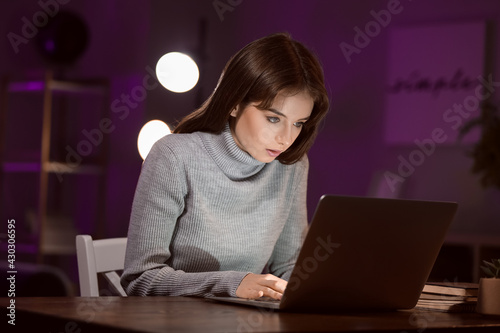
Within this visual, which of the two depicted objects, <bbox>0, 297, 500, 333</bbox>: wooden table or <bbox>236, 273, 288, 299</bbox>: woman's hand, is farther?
<bbox>236, 273, 288, 299</bbox>: woman's hand

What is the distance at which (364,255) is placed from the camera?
1243 millimetres

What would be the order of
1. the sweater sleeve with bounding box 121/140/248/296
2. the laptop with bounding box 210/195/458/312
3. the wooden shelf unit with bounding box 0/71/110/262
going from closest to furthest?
the laptop with bounding box 210/195/458/312 < the sweater sleeve with bounding box 121/140/248/296 < the wooden shelf unit with bounding box 0/71/110/262

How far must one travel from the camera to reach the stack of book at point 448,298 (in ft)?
4.64

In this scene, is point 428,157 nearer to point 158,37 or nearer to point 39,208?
point 158,37

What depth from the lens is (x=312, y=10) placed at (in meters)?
4.61

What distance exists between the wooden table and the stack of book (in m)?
0.08

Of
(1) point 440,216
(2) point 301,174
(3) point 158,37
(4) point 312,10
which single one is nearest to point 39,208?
(3) point 158,37

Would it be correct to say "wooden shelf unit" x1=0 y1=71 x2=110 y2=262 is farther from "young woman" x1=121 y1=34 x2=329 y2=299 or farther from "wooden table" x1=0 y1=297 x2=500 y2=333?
"wooden table" x1=0 y1=297 x2=500 y2=333

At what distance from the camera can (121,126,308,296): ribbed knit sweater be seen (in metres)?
1.54

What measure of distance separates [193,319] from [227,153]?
0.76 meters

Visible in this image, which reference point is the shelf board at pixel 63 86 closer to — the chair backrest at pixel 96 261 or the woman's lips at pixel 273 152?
the chair backrest at pixel 96 261

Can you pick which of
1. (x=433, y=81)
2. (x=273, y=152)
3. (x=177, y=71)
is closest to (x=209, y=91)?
(x=177, y=71)

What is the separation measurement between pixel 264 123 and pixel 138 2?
10.7 feet

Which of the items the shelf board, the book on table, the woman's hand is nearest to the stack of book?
the book on table
